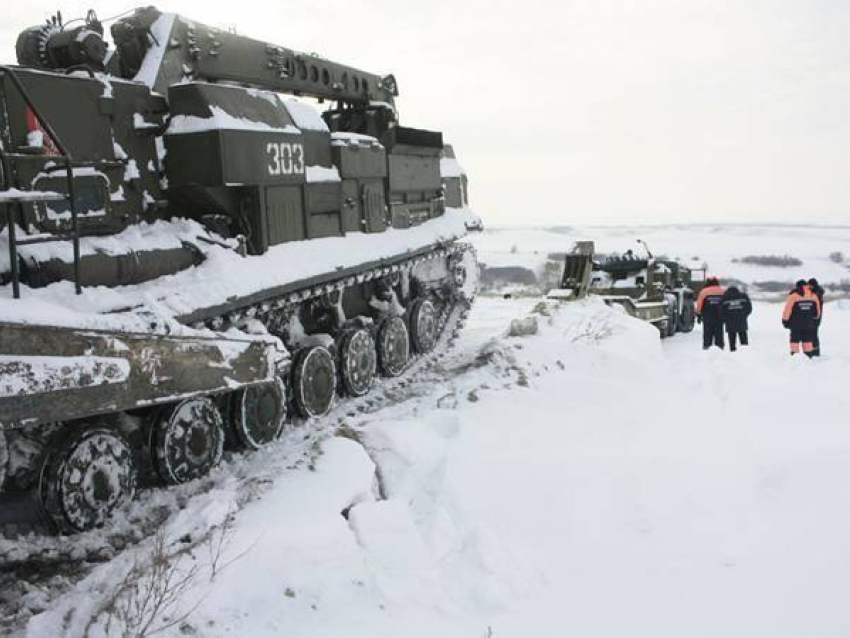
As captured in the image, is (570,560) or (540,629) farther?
(570,560)

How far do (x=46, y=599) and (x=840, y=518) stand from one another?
516cm

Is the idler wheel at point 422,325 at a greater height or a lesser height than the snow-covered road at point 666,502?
greater

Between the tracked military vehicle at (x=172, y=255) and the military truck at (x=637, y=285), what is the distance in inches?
261

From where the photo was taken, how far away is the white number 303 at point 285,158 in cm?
834

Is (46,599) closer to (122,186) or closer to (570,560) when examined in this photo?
(570,560)

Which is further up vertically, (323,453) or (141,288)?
(141,288)

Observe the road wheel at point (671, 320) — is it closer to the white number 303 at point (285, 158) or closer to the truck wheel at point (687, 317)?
the truck wheel at point (687, 317)

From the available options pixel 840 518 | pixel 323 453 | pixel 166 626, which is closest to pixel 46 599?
pixel 166 626

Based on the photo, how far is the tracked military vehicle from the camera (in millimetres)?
5578

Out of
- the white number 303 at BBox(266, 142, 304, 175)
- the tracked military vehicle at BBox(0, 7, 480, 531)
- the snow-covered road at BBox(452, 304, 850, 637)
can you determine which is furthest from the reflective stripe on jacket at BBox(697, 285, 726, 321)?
the white number 303 at BBox(266, 142, 304, 175)

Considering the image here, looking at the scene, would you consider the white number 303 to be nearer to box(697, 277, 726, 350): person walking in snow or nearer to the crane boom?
the crane boom

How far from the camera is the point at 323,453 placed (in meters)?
6.40

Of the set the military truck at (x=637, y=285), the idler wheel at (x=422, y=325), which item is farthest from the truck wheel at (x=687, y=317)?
the idler wheel at (x=422, y=325)

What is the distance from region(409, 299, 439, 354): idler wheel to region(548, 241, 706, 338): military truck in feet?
14.2
